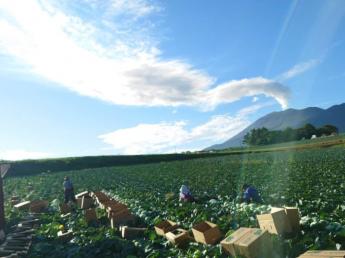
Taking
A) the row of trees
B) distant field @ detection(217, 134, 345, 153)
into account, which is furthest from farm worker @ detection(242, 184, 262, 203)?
the row of trees

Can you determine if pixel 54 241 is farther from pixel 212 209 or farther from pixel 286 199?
pixel 286 199

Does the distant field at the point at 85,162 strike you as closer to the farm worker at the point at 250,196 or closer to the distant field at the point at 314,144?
the distant field at the point at 314,144

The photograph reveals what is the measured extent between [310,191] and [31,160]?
58.2 meters

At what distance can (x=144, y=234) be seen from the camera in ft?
43.1

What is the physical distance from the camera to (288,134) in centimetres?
12975

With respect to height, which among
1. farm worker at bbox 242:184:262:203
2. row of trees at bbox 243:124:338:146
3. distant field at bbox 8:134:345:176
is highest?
row of trees at bbox 243:124:338:146

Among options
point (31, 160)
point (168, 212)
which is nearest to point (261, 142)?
point (31, 160)

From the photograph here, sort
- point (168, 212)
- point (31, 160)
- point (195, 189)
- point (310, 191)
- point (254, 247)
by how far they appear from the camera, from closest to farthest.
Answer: point (254, 247)
point (168, 212)
point (310, 191)
point (195, 189)
point (31, 160)

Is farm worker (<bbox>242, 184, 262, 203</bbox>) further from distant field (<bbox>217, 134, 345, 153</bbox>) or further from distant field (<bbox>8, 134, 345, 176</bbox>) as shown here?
distant field (<bbox>217, 134, 345, 153</bbox>)

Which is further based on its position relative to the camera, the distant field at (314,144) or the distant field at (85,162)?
the distant field at (314,144)

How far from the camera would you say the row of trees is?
424 feet

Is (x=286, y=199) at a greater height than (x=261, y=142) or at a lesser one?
lesser

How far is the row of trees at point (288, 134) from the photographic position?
129m

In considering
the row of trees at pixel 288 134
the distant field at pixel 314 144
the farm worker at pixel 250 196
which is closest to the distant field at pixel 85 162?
the distant field at pixel 314 144
